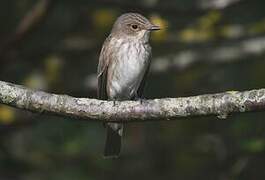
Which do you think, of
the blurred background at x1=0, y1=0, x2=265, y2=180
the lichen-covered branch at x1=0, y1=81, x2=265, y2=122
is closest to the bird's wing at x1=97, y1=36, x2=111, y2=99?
the blurred background at x1=0, y1=0, x2=265, y2=180

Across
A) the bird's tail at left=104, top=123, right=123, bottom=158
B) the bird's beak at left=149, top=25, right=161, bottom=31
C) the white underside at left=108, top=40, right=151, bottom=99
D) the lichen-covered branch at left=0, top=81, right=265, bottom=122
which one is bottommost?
the lichen-covered branch at left=0, top=81, right=265, bottom=122

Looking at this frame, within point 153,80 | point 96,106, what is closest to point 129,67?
point 153,80

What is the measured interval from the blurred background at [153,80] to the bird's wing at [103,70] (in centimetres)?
68

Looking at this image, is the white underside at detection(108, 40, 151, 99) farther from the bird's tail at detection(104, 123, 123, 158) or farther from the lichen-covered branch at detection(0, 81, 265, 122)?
the lichen-covered branch at detection(0, 81, 265, 122)

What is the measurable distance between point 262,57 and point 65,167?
2.23 metres

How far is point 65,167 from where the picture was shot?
7.84 m

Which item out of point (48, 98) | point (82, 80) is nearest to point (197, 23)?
point (82, 80)

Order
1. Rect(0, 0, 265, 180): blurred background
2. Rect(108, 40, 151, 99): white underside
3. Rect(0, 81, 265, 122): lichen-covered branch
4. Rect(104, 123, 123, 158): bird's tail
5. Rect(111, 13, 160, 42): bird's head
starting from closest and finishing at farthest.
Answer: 1. Rect(0, 81, 265, 122): lichen-covered branch
2. Rect(108, 40, 151, 99): white underside
3. Rect(111, 13, 160, 42): bird's head
4. Rect(104, 123, 123, 158): bird's tail
5. Rect(0, 0, 265, 180): blurred background

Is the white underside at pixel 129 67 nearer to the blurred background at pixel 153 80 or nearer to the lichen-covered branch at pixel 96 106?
the blurred background at pixel 153 80

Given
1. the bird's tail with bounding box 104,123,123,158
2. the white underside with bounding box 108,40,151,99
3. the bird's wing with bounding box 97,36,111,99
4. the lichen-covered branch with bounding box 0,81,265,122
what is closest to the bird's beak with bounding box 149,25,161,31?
the white underside with bounding box 108,40,151,99

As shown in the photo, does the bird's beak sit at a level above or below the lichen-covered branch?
above

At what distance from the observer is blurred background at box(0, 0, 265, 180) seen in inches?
298

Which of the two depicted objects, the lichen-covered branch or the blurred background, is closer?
the lichen-covered branch

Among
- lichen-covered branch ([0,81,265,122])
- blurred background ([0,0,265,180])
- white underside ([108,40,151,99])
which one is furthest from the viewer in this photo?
blurred background ([0,0,265,180])
